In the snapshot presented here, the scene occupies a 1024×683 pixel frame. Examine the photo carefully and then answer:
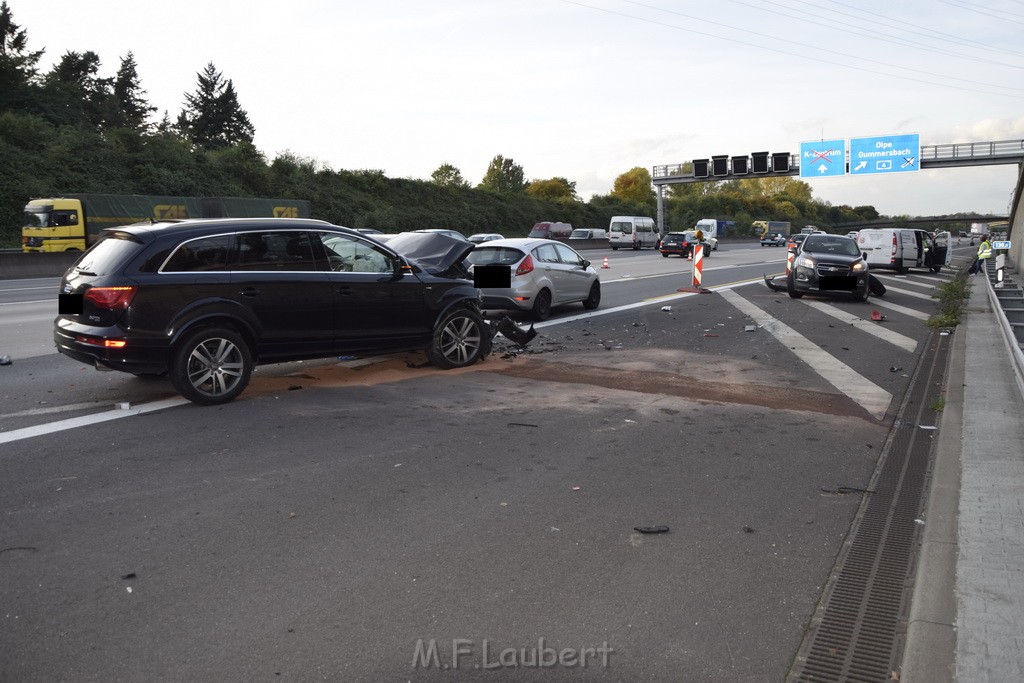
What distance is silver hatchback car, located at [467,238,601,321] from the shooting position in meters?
14.0

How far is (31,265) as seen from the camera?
93.9ft

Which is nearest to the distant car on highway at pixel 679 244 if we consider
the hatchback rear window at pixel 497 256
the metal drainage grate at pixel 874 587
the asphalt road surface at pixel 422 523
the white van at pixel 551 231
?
the white van at pixel 551 231

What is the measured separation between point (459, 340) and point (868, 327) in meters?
8.23

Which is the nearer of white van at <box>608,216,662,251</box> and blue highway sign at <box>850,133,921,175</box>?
blue highway sign at <box>850,133,921,175</box>

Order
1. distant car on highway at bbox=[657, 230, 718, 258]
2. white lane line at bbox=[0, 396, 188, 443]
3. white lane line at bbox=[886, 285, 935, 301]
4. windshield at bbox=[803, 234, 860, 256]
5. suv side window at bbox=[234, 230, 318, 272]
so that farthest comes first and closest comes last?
distant car on highway at bbox=[657, 230, 718, 258] → white lane line at bbox=[886, 285, 935, 301] → windshield at bbox=[803, 234, 860, 256] → suv side window at bbox=[234, 230, 318, 272] → white lane line at bbox=[0, 396, 188, 443]

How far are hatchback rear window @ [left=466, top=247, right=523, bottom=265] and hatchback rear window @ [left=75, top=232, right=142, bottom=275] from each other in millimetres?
7251

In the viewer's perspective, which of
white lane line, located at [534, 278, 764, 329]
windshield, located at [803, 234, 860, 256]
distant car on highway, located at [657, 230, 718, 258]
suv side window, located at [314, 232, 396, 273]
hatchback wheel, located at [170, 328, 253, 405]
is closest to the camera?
hatchback wheel, located at [170, 328, 253, 405]

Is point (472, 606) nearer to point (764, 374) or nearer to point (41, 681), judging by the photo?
point (41, 681)

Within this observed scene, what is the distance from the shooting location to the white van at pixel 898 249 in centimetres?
3042

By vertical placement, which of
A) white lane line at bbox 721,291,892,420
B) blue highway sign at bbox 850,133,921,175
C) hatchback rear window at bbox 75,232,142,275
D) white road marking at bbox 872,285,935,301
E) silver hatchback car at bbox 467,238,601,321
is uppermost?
blue highway sign at bbox 850,133,921,175

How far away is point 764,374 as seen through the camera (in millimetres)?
9969

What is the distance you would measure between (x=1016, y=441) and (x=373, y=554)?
17.6 feet

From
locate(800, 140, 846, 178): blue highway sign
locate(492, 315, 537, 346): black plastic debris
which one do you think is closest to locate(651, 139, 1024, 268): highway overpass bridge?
locate(800, 140, 846, 178): blue highway sign

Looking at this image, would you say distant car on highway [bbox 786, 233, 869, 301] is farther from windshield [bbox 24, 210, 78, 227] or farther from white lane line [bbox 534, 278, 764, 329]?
windshield [bbox 24, 210, 78, 227]
